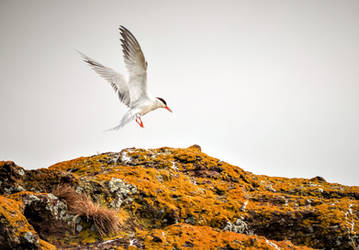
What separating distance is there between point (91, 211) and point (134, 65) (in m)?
5.67

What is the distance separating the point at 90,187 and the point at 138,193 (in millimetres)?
765

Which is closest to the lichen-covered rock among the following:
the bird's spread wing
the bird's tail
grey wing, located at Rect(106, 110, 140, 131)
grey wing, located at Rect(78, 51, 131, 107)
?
the bird's tail

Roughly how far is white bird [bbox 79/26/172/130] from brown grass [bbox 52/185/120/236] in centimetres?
408

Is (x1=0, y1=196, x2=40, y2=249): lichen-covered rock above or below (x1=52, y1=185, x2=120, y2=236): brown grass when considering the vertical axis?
below

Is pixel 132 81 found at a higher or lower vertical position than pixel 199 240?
higher

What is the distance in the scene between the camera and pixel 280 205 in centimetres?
543

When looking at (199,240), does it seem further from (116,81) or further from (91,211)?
(116,81)

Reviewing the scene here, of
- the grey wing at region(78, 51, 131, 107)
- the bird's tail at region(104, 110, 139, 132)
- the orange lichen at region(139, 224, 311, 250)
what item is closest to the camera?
the orange lichen at region(139, 224, 311, 250)

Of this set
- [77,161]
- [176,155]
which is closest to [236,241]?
[176,155]

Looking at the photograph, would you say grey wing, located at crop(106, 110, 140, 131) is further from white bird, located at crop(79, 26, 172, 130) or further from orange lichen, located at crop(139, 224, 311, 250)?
orange lichen, located at crop(139, 224, 311, 250)

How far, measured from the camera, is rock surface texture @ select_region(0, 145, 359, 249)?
3.83 metres

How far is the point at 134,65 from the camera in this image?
902 centimetres

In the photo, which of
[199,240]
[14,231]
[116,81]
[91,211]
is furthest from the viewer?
[116,81]

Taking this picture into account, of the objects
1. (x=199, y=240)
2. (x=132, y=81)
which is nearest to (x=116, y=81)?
(x=132, y=81)
